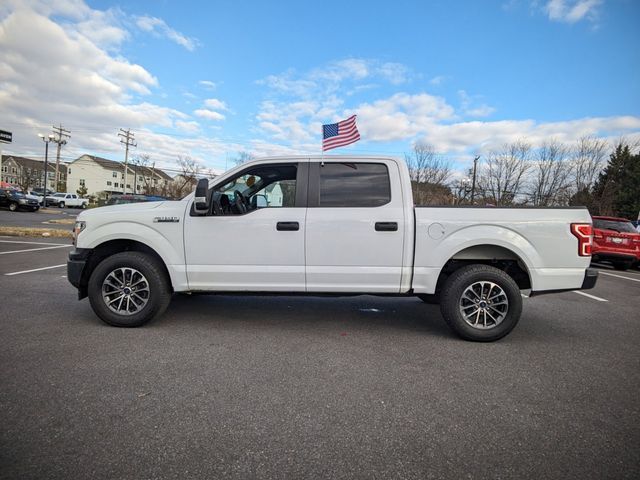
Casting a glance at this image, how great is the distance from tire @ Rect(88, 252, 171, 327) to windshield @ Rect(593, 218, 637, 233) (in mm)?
12863

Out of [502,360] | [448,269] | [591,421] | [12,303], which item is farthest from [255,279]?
[12,303]

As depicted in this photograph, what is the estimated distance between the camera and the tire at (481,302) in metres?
3.76

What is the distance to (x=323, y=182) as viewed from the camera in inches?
157

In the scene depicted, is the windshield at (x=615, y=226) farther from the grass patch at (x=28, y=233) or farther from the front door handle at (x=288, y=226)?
the grass patch at (x=28, y=233)

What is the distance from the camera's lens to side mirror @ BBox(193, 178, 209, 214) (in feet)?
12.1

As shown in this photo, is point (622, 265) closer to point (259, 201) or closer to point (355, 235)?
point (355, 235)

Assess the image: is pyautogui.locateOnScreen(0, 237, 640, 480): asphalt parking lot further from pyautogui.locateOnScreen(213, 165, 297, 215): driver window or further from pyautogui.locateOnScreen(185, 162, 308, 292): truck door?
pyautogui.locateOnScreen(213, 165, 297, 215): driver window

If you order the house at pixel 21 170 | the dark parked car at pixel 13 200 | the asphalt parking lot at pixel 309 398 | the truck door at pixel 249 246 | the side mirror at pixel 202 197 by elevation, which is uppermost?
the house at pixel 21 170

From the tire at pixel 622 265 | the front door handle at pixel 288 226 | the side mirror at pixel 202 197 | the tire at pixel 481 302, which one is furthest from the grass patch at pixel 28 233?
the tire at pixel 622 265

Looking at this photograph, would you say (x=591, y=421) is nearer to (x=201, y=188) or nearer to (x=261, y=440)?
(x=261, y=440)

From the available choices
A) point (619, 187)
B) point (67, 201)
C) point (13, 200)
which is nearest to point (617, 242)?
point (619, 187)

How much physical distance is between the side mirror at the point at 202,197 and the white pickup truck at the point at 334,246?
0.01m

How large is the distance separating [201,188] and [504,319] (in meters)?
3.47

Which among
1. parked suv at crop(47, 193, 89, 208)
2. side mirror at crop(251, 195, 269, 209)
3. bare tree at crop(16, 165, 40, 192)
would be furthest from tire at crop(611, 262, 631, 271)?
bare tree at crop(16, 165, 40, 192)
